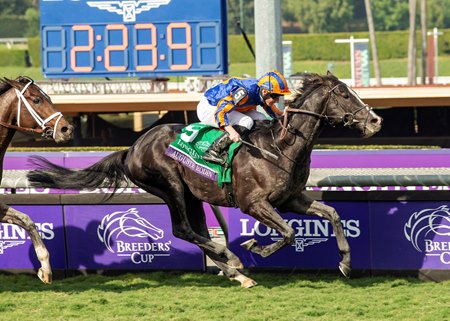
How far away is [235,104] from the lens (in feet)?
25.8

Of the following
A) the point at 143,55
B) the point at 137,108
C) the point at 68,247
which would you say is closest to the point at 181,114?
the point at 137,108

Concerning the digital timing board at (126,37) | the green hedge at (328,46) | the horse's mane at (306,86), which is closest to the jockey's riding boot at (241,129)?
the horse's mane at (306,86)

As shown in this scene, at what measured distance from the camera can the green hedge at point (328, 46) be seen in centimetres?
4934

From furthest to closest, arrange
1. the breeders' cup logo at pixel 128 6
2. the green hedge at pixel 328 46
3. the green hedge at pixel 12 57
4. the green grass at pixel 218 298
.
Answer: the green hedge at pixel 12 57
the green hedge at pixel 328 46
the breeders' cup logo at pixel 128 6
the green grass at pixel 218 298

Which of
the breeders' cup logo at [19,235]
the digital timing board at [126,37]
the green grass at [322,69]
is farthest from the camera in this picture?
the green grass at [322,69]

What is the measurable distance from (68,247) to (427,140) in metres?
12.1

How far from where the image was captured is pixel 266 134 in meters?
8.06

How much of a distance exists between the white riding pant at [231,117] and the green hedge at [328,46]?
134ft

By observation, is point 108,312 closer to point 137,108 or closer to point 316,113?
point 316,113

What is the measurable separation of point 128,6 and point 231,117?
35.5 feet

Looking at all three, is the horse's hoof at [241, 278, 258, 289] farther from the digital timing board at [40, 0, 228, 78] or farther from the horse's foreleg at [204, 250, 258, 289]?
the digital timing board at [40, 0, 228, 78]

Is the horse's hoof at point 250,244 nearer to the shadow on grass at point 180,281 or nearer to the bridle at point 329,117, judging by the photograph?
the shadow on grass at point 180,281

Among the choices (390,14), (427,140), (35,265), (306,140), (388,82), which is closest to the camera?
(306,140)

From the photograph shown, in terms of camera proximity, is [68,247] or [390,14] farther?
[390,14]
